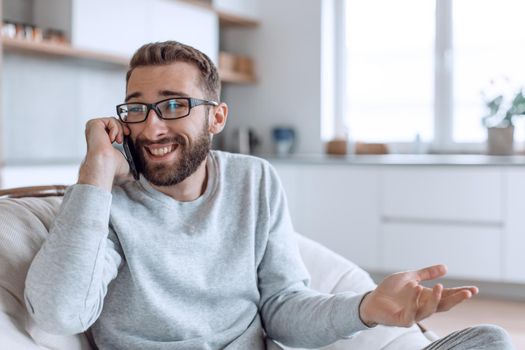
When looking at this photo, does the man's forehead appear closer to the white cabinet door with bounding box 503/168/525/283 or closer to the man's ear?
the man's ear

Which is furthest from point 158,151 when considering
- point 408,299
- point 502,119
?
point 502,119

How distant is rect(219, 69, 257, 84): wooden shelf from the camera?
5368 millimetres

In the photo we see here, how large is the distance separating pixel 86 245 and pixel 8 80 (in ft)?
10.1

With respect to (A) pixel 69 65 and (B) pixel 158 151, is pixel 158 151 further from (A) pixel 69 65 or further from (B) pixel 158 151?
(A) pixel 69 65

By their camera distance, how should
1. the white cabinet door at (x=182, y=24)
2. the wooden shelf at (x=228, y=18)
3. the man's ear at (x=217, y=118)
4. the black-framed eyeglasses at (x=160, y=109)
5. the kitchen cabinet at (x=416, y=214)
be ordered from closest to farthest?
the black-framed eyeglasses at (x=160, y=109)
the man's ear at (x=217, y=118)
the kitchen cabinet at (x=416, y=214)
the white cabinet door at (x=182, y=24)
the wooden shelf at (x=228, y=18)

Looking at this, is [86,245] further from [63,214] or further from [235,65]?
[235,65]

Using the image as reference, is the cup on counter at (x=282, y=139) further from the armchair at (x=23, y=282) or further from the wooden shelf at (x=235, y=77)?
the armchair at (x=23, y=282)

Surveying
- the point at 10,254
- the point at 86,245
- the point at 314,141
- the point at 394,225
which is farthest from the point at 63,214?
the point at 314,141

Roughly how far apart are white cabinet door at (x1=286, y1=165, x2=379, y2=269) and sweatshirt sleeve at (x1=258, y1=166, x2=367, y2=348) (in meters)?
3.08

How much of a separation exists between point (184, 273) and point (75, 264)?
270 millimetres

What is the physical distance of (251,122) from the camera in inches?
230

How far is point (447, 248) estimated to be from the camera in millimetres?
4617

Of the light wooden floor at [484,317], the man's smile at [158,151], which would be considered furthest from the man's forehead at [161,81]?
the light wooden floor at [484,317]

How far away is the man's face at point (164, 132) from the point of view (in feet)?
5.14
